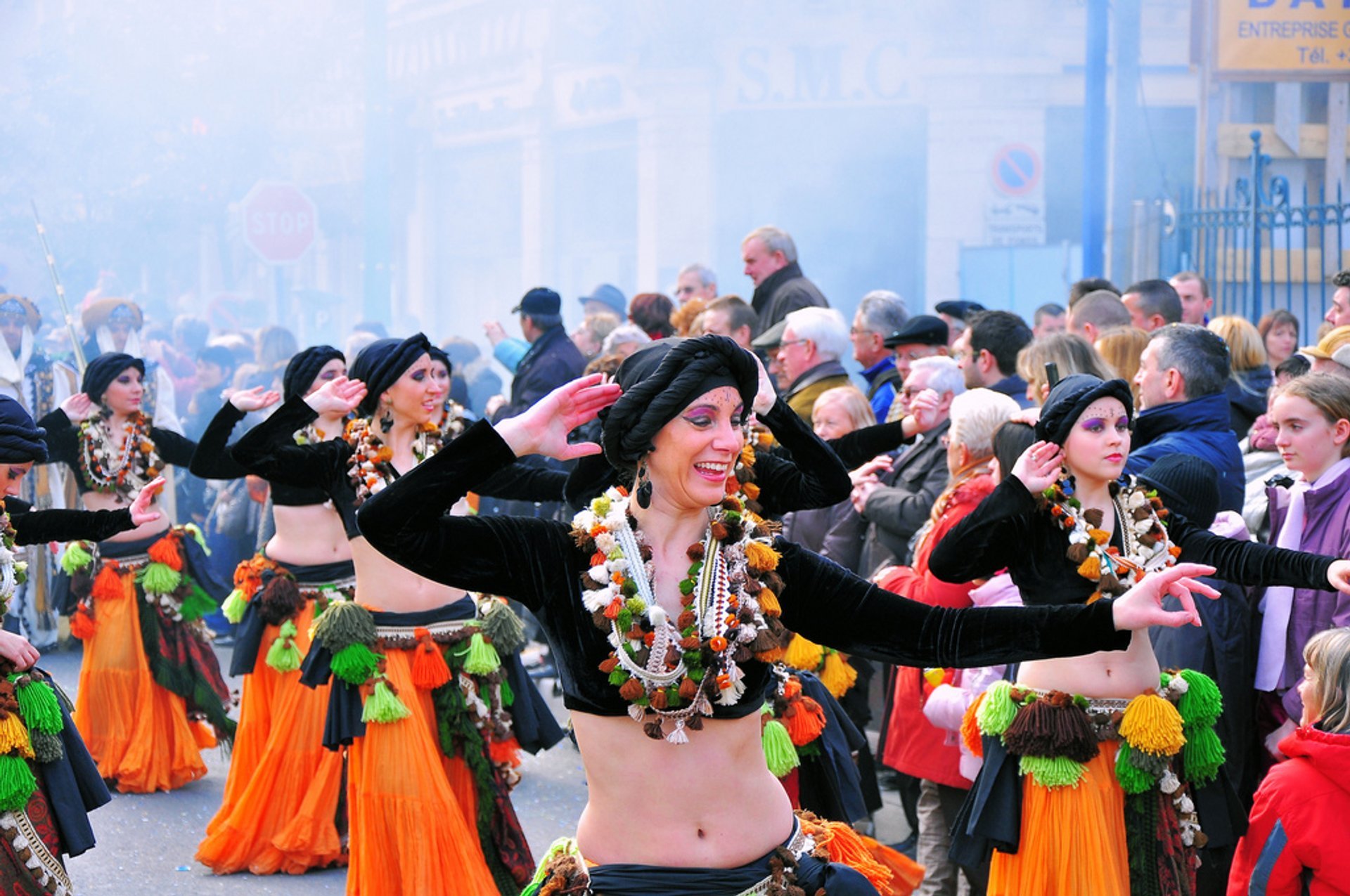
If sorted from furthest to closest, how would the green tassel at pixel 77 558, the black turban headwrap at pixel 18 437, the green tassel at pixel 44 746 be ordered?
1. the green tassel at pixel 77 558
2. the black turban headwrap at pixel 18 437
3. the green tassel at pixel 44 746

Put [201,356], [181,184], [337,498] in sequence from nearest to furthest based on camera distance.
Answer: [337,498]
[201,356]
[181,184]

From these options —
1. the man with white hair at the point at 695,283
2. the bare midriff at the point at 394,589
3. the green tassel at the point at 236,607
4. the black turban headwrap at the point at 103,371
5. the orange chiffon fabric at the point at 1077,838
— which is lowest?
the orange chiffon fabric at the point at 1077,838

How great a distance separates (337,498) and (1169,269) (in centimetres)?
1029

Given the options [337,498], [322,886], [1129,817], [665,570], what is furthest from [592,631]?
[322,886]

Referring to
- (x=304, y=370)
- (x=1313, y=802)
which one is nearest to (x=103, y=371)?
(x=304, y=370)

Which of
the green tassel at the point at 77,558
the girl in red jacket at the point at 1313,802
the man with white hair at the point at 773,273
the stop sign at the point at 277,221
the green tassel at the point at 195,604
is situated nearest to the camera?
the girl in red jacket at the point at 1313,802

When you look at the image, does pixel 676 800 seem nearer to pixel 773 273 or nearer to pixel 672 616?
pixel 672 616

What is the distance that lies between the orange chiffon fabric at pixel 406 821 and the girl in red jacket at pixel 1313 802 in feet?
8.56

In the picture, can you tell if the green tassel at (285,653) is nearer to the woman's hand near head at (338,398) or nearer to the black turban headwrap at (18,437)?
the woman's hand near head at (338,398)

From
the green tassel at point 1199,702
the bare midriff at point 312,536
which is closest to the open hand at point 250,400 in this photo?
the bare midriff at point 312,536

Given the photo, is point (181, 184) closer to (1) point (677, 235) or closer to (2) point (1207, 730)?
(1) point (677, 235)

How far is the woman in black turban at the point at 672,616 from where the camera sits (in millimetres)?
3111

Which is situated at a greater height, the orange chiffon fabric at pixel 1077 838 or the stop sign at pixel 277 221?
the stop sign at pixel 277 221

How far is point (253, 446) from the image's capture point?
5.73 m
